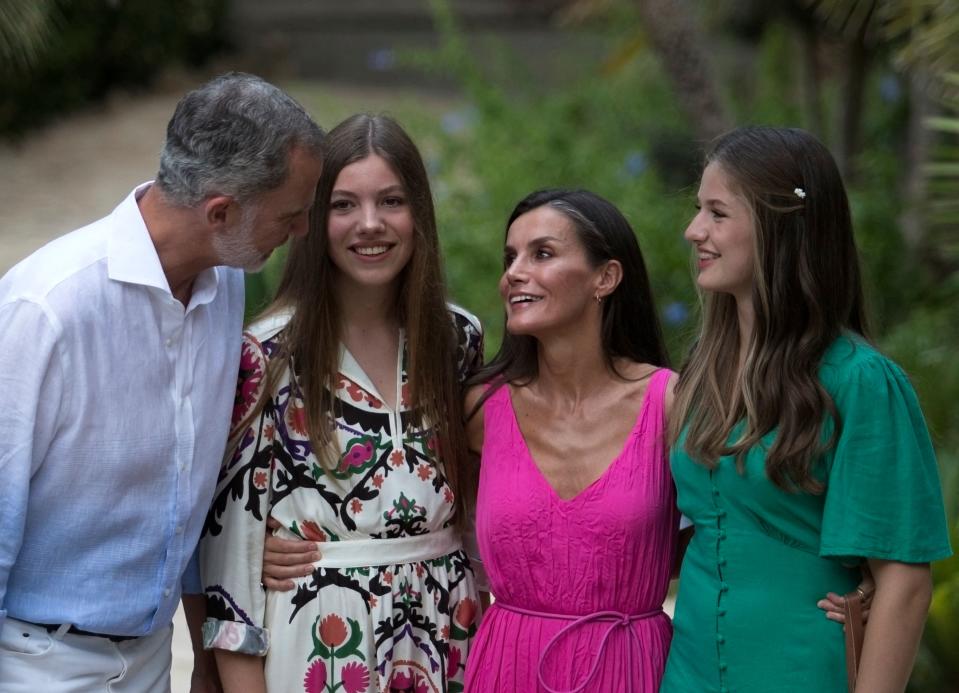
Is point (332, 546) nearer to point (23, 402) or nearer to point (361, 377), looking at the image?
point (361, 377)

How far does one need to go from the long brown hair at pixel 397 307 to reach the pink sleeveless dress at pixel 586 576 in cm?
23

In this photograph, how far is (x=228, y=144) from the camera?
2682 mm

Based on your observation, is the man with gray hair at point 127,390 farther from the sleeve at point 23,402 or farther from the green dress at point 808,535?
the green dress at point 808,535

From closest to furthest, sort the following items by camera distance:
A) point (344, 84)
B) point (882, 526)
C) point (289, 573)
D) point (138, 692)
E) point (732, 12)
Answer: point (882, 526), point (138, 692), point (289, 573), point (732, 12), point (344, 84)

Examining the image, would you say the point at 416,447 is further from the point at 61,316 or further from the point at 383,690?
the point at 61,316

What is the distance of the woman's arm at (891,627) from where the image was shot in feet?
8.36

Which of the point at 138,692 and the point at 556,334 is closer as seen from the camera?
the point at 138,692

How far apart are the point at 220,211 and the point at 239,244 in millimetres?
81

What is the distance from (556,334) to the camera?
321cm

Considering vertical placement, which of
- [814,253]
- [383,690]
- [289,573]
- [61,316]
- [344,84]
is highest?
[344,84]

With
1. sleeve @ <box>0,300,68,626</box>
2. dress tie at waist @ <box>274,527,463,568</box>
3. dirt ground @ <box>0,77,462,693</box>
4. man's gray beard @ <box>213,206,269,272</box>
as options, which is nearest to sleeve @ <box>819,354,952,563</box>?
dress tie at waist @ <box>274,527,463,568</box>

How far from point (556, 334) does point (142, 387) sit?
990mm

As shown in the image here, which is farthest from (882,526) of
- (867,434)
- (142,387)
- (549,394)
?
(142,387)

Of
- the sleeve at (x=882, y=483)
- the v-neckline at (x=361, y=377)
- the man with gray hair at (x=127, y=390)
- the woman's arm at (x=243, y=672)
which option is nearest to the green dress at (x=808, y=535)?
the sleeve at (x=882, y=483)
